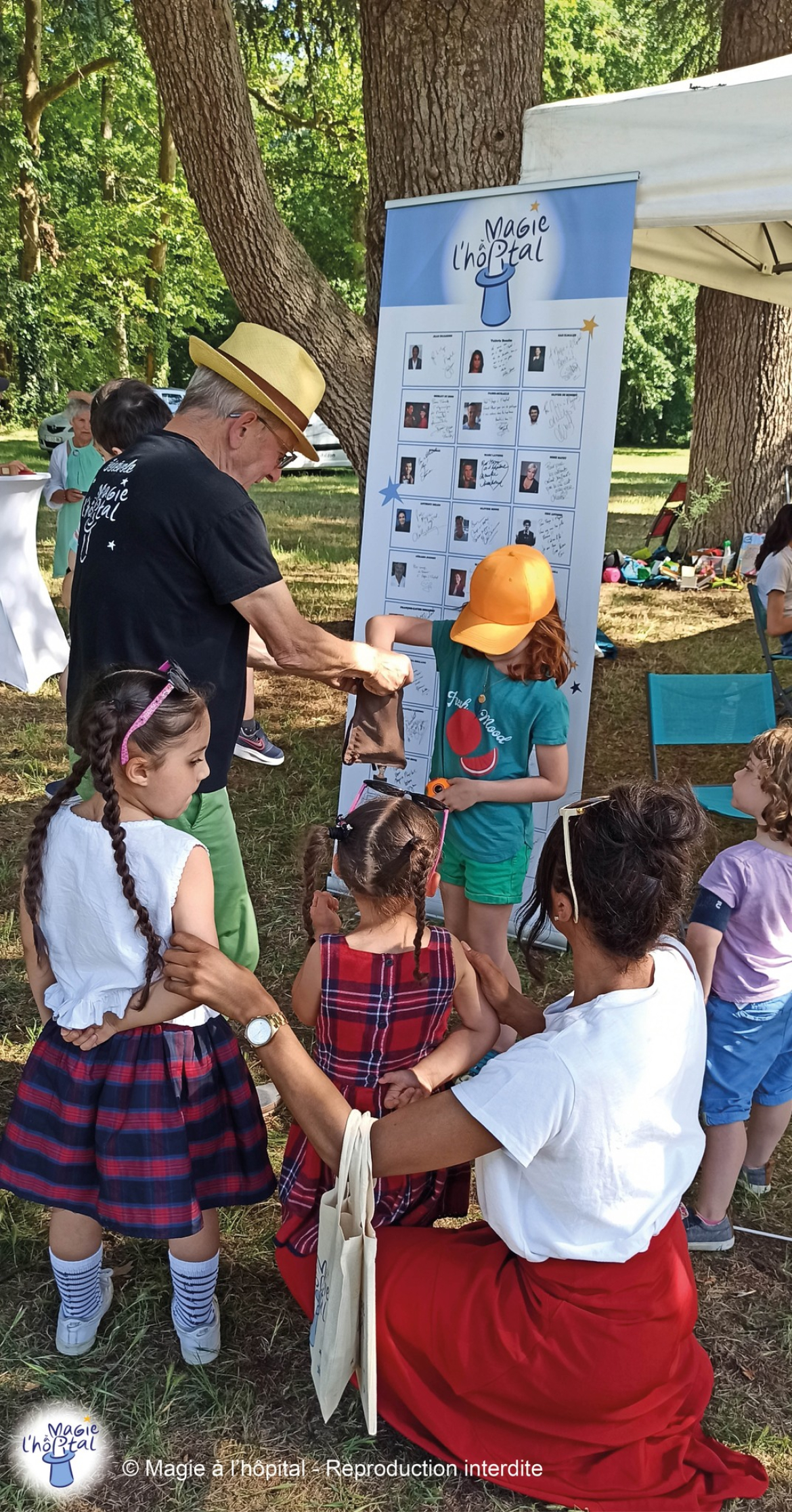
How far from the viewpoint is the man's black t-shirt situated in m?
2.32

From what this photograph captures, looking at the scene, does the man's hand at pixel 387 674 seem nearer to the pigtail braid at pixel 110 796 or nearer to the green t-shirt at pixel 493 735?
the green t-shirt at pixel 493 735

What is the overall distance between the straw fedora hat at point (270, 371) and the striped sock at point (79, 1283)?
5.83ft

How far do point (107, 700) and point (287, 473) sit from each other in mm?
19058

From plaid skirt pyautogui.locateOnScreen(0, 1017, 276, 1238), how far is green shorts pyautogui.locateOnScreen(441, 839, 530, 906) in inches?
41.5

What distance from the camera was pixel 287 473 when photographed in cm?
2027

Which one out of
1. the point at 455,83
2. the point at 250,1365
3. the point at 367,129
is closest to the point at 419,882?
the point at 250,1365

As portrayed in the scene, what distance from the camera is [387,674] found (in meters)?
2.88

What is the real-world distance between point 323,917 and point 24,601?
4803 millimetres

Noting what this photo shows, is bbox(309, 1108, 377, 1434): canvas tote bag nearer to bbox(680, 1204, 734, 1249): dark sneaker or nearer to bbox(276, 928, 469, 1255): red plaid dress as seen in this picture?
bbox(276, 928, 469, 1255): red plaid dress

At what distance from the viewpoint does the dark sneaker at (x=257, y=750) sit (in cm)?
566

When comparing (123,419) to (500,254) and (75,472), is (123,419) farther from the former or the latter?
(75,472)

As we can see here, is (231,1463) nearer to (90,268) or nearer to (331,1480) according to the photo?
(331,1480)

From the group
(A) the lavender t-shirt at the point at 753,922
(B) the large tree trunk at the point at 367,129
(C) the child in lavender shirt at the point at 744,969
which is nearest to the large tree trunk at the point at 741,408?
(B) the large tree trunk at the point at 367,129

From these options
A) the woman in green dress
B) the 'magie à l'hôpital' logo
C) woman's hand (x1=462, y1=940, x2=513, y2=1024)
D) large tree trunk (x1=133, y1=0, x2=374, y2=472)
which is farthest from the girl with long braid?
the woman in green dress
